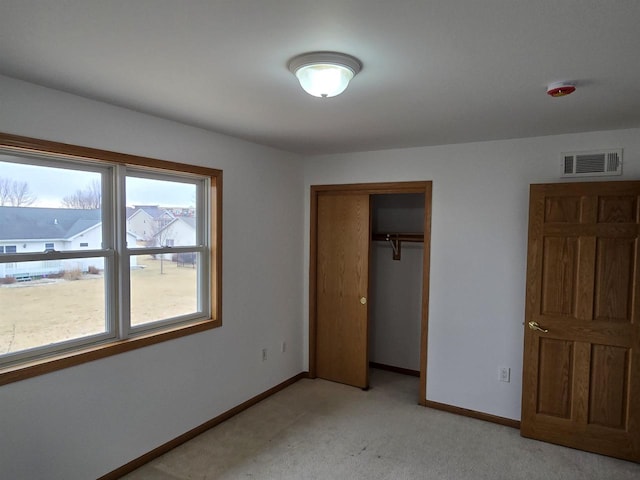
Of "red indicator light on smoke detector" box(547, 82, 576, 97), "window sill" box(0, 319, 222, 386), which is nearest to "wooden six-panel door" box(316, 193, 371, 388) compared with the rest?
"window sill" box(0, 319, 222, 386)

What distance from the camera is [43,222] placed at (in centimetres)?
230

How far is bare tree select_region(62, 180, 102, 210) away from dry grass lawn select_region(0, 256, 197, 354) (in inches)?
17.9

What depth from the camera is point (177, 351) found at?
300 centimetres

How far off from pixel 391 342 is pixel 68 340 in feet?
11.0

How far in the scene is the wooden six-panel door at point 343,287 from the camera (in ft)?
13.6

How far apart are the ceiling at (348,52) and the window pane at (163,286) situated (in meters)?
1.08

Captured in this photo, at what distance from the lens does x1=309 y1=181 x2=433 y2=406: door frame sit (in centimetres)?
374

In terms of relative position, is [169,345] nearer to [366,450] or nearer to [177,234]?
[177,234]

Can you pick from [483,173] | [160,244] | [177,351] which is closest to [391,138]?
[483,173]

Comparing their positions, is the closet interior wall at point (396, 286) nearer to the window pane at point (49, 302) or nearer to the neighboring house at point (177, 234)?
the neighboring house at point (177, 234)

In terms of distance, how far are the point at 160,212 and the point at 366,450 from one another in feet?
7.78

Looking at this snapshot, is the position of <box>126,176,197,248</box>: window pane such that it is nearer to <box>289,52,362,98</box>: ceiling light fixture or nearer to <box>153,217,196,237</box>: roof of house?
<box>153,217,196,237</box>: roof of house

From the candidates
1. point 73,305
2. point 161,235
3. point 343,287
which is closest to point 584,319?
point 343,287

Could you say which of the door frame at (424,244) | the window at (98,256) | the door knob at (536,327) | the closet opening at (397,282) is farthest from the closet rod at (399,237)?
the window at (98,256)
